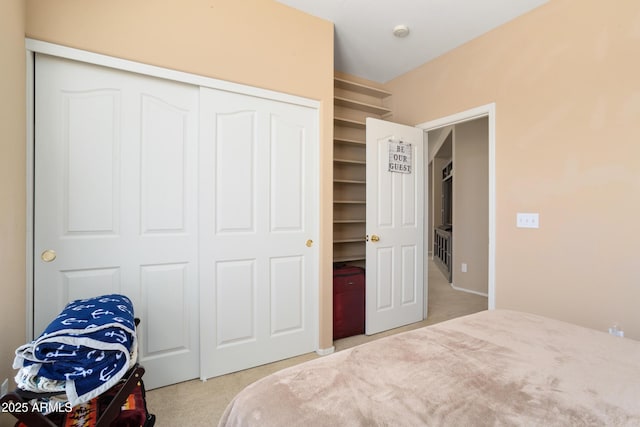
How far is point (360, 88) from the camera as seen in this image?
11.3ft

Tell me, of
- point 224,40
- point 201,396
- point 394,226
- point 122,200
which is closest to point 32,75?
point 122,200

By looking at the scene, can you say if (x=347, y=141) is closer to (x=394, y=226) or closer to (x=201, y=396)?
(x=394, y=226)

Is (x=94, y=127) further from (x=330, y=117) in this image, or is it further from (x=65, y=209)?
(x=330, y=117)

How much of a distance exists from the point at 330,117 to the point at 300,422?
224cm

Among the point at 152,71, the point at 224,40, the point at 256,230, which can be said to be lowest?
the point at 256,230

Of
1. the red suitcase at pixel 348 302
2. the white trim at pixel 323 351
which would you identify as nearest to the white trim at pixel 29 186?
the white trim at pixel 323 351

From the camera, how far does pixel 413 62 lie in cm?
320

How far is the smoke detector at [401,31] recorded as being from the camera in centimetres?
259

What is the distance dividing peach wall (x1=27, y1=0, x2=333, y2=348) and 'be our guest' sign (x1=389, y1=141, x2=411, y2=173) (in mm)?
825

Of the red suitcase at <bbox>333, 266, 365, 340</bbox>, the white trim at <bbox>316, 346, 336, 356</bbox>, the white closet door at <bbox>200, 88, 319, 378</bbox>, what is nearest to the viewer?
the white closet door at <bbox>200, 88, 319, 378</bbox>

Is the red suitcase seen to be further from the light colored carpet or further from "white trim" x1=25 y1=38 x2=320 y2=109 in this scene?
"white trim" x1=25 y1=38 x2=320 y2=109

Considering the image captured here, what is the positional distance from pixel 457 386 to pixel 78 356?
131cm

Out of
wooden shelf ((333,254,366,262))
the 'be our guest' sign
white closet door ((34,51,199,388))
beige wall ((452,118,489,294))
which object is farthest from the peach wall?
beige wall ((452,118,489,294))

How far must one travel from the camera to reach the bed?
2.55 feet
